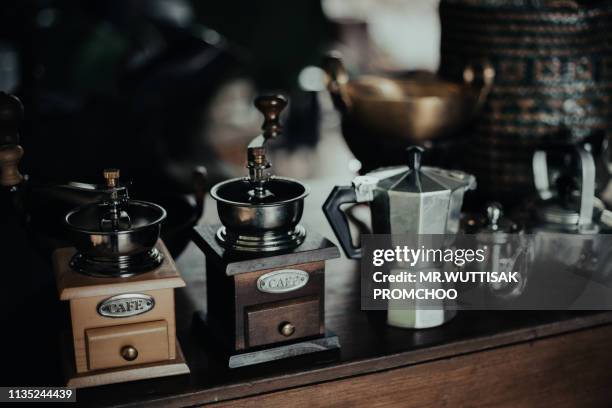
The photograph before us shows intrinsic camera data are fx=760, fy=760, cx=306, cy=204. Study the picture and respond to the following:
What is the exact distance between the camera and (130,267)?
3.61 feet

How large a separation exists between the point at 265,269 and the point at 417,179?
11.4 inches

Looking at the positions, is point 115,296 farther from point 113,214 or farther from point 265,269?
point 265,269

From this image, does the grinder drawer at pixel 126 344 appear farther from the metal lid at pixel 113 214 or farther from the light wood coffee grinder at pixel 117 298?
the metal lid at pixel 113 214

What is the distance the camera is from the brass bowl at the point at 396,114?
5.50ft

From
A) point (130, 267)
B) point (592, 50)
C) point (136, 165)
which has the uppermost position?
point (592, 50)

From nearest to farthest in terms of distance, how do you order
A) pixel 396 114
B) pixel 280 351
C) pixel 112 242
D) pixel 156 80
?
pixel 112 242 < pixel 280 351 < pixel 396 114 < pixel 156 80

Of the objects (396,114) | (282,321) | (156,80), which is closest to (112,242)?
(282,321)

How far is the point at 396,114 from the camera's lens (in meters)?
1.68

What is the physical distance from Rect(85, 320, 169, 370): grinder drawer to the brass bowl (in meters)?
0.76

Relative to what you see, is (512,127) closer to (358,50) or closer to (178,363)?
(178,363)

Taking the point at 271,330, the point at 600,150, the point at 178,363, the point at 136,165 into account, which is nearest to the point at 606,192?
the point at 600,150

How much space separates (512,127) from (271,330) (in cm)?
93

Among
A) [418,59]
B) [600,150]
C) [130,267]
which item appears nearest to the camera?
[130,267]

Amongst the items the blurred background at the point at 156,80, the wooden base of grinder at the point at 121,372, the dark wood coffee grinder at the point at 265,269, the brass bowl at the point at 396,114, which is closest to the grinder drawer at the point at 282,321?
the dark wood coffee grinder at the point at 265,269
